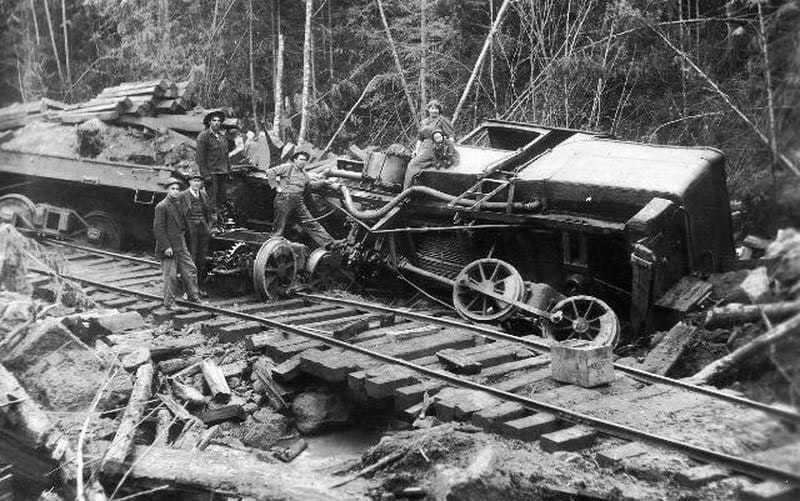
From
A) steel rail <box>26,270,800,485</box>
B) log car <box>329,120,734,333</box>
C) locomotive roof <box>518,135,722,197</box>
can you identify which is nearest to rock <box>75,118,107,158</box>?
log car <box>329,120,734,333</box>

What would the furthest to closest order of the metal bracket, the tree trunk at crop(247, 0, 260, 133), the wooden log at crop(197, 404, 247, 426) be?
the tree trunk at crop(247, 0, 260, 133)
the metal bracket
the wooden log at crop(197, 404, 247, 426)

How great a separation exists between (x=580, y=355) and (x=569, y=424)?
0.88 meters

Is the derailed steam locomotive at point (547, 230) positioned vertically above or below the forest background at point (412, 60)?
below

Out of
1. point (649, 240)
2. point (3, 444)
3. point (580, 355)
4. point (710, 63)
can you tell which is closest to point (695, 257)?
point (649, 240)

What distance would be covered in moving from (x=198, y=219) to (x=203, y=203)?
0.76ft

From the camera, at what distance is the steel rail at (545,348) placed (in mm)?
3423

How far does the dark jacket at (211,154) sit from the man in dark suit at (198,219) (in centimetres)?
106

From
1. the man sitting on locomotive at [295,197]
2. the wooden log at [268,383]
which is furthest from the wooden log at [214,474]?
the man sitting on locomotive at [295,197]

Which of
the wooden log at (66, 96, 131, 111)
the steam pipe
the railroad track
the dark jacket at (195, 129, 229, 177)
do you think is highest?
the wooden log at (66, 96, 131, 111)

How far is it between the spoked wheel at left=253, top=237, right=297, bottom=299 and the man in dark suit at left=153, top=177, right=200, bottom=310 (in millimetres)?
815

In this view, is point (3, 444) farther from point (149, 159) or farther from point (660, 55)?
point (660, 55)

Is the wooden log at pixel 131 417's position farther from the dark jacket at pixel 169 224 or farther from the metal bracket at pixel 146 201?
the metal bracket at pixel 146 201

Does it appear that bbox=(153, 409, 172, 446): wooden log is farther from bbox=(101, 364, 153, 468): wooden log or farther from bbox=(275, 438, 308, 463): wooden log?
bbox=(275, 438, 308, 463): wooden log

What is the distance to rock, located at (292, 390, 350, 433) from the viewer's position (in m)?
7.15
